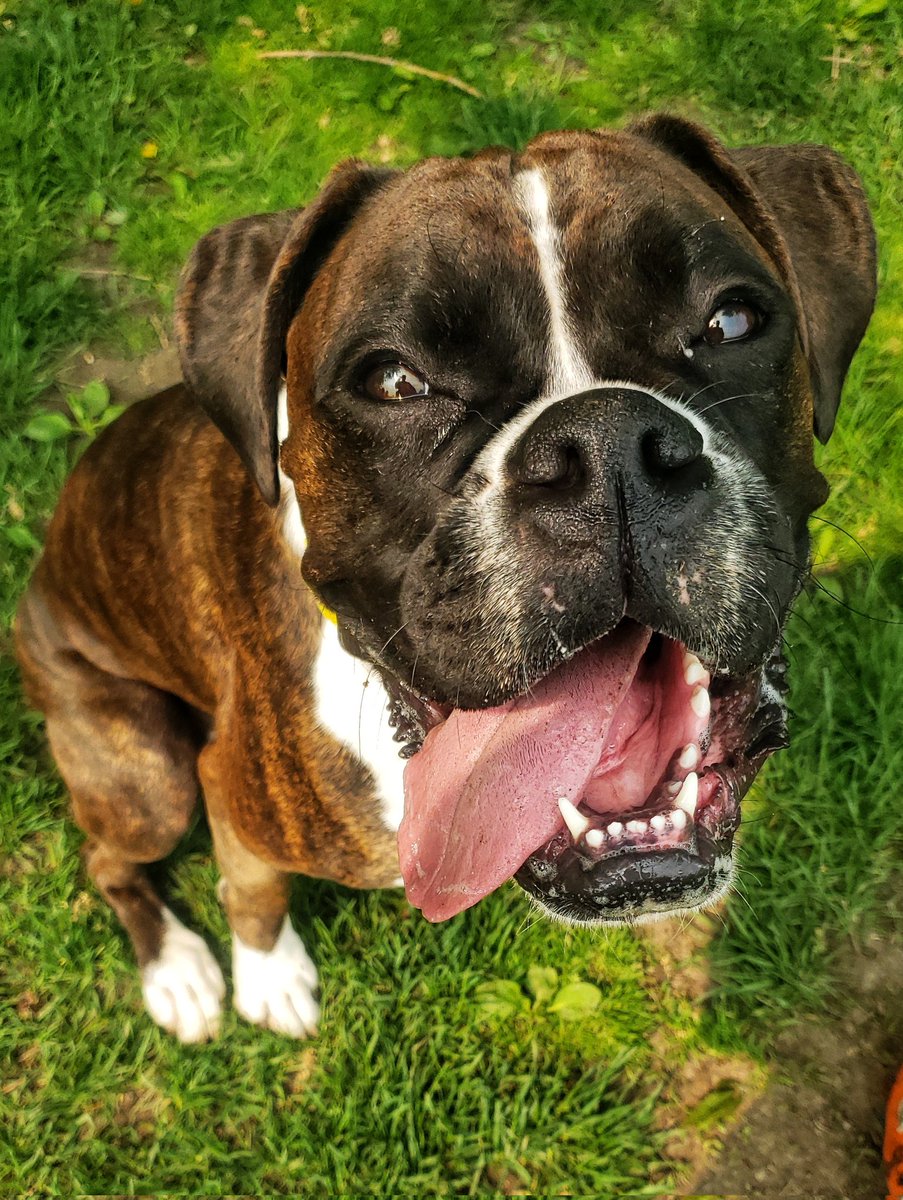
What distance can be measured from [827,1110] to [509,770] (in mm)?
1890

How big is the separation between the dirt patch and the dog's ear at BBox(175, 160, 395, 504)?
237 cm

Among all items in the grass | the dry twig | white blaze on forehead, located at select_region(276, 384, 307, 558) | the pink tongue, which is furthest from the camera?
the dry twig

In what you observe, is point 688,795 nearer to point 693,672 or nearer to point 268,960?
point 693,672

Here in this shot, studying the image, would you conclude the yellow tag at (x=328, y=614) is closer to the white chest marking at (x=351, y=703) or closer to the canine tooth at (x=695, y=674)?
the white chest marking at (x=351, y=703)

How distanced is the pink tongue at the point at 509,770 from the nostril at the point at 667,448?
39 cm

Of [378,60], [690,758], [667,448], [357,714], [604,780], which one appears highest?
[667,448]

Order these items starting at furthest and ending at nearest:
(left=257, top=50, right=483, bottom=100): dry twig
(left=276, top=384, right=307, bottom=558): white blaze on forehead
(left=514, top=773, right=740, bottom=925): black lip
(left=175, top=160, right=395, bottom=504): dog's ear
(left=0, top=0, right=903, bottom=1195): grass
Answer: (left=257, top=50, right=483, bottom=100): dry twig → (left=0, top=0, right=903, bottom=1195): grass → (left=276, top=384, right=307, bottom=558): white blaze on forehead → (left=175, top=160, right=395, bottom=504): dog's ear → (left=514, top=773, right=740, bottom=925): black lip

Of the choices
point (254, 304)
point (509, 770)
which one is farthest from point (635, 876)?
point (254, 304)

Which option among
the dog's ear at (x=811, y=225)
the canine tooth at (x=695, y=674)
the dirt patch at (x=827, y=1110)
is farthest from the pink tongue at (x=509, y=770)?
the dirt patch at (x=827, y=1110)

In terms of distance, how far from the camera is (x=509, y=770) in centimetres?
219

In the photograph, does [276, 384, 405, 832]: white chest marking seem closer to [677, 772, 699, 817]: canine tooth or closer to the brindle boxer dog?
the brindle boxer dog

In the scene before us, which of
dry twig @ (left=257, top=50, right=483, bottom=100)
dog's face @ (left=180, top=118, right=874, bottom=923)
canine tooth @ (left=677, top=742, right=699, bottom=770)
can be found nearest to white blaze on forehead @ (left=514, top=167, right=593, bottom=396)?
dog's face @ (left=180, top=118, right=874, bottom=923)

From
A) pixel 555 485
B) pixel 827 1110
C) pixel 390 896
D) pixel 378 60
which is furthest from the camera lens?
pixel 378 60

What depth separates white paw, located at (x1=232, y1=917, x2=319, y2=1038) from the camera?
339cm
